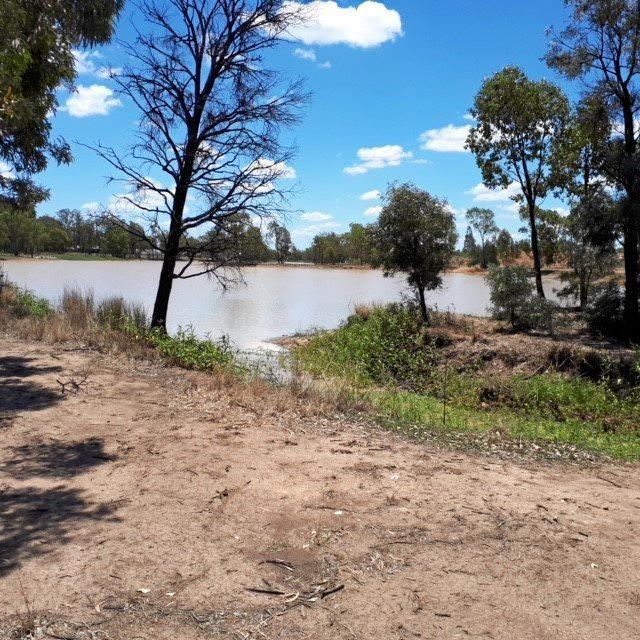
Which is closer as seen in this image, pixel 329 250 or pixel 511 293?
pixel 511 293

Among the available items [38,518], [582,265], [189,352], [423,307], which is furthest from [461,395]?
[582,265]

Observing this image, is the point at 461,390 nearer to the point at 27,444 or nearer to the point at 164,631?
the point at 27,444

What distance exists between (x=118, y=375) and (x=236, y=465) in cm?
439

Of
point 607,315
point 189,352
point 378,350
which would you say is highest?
point 607,315

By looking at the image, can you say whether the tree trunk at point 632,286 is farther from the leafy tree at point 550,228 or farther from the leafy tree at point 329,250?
the leafy tree at point 329,250

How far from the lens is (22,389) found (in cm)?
768

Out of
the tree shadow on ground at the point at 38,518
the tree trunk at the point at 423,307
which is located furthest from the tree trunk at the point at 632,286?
the tree shadow on ground at the point at 38,518

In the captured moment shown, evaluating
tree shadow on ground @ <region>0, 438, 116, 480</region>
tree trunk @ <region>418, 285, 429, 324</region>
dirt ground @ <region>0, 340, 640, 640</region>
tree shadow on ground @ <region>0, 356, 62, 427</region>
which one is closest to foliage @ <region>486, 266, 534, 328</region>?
tree trunk @ <region>418, 285, 429, 324</region>

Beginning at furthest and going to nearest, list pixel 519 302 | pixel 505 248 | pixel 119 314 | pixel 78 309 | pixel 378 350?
pixel 505 248, pixel 519 302, pixel 378 350, pixel 78 309, pixel 119 314

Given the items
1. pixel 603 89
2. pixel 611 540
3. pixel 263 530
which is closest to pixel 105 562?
pixel 263 530

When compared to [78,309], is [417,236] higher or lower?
higher

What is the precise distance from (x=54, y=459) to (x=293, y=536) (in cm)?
259

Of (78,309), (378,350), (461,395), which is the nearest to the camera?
(461,395)

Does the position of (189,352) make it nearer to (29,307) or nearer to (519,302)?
(29,307)
